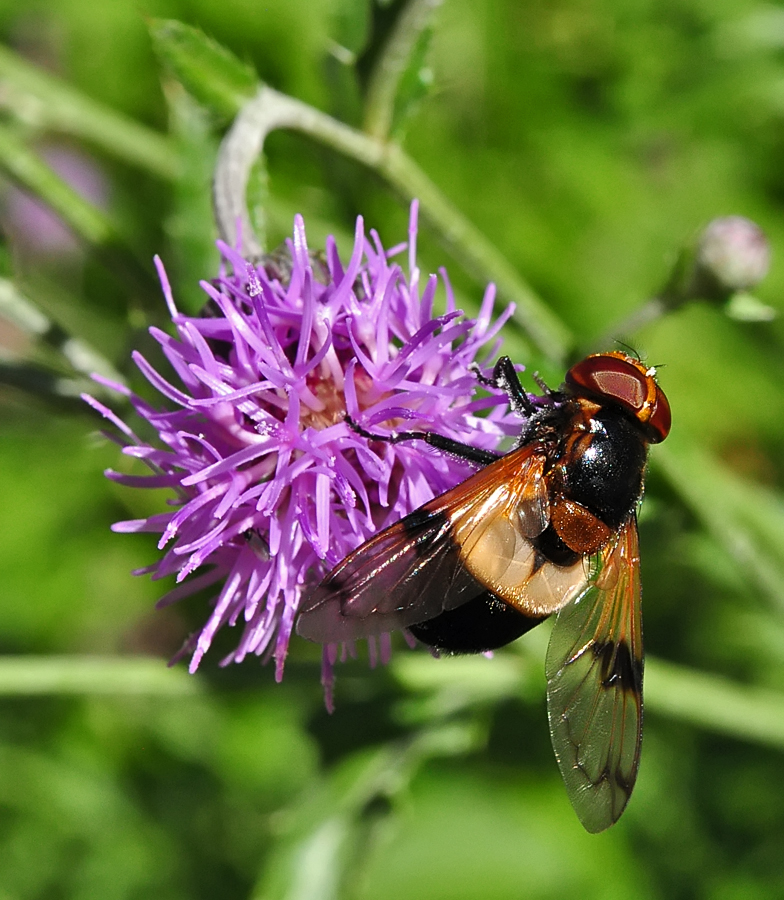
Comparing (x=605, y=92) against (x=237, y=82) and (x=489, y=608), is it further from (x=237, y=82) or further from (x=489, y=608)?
(x=489, y=608)

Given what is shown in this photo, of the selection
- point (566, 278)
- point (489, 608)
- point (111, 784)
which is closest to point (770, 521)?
point (566, 278)

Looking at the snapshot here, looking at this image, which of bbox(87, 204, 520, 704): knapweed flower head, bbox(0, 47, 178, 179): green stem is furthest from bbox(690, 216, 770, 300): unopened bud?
bbox(0, 47, 178, 179): green stem

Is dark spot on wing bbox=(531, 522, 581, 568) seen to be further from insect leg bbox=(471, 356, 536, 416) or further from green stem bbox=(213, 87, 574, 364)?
green stem bbox=(213, 87, 574, 364)

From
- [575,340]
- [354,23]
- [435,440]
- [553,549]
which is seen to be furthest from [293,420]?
[575,340]

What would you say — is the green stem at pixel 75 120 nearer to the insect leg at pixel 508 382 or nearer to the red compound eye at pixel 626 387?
the insect leg at pixel 508 382

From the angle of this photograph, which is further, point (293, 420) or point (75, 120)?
point (75, 120)

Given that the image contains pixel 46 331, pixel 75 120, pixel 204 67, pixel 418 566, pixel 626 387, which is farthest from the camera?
pixel 75 120

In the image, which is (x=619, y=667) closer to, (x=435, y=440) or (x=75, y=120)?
(x=435, y=440)
